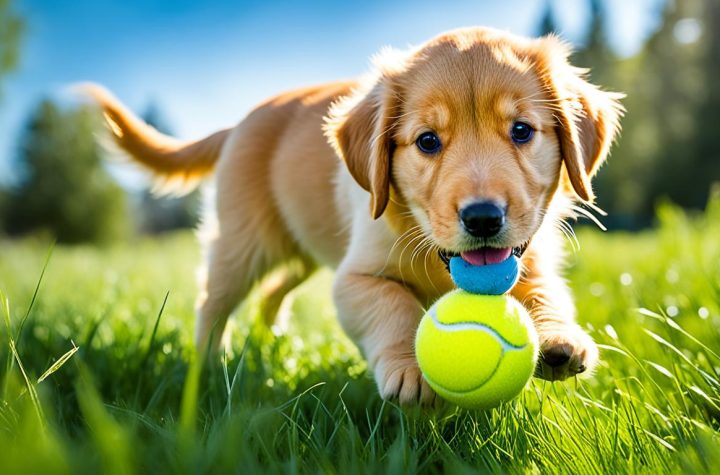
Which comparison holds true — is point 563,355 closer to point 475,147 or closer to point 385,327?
point 385,327

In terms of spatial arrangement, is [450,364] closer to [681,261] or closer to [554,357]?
[554,357]

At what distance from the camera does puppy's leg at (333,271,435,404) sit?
2.12 m

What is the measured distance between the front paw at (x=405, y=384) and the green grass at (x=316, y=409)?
0.06 m

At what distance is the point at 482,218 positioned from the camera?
2.05 m

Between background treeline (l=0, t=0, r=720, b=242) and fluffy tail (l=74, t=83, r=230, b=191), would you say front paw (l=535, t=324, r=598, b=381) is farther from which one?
background treeline (l=0, t=0, r=720, b=242)

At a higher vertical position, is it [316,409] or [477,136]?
[477,136]

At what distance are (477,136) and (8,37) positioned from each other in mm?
18916

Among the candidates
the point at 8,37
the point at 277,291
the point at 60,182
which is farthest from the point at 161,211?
the point at 277,291

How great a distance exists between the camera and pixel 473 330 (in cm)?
197

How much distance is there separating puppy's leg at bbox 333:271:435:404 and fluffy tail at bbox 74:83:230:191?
63.5 inches

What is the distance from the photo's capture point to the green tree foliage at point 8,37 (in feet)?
58.6

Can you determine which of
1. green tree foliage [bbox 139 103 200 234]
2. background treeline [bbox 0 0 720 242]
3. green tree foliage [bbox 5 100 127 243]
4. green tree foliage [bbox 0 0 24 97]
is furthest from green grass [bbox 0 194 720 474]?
green tree foliage [bbox 139 103 200 234]

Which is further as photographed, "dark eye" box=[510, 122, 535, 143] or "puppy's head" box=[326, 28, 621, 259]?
"dark eye" box=[510, 122, 535, 143]

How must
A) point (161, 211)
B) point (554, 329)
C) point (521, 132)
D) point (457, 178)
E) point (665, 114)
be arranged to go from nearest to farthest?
point (457, 178)
point (554, 329)
point (521, 132)
point (665, 114)
point (161, 211)
